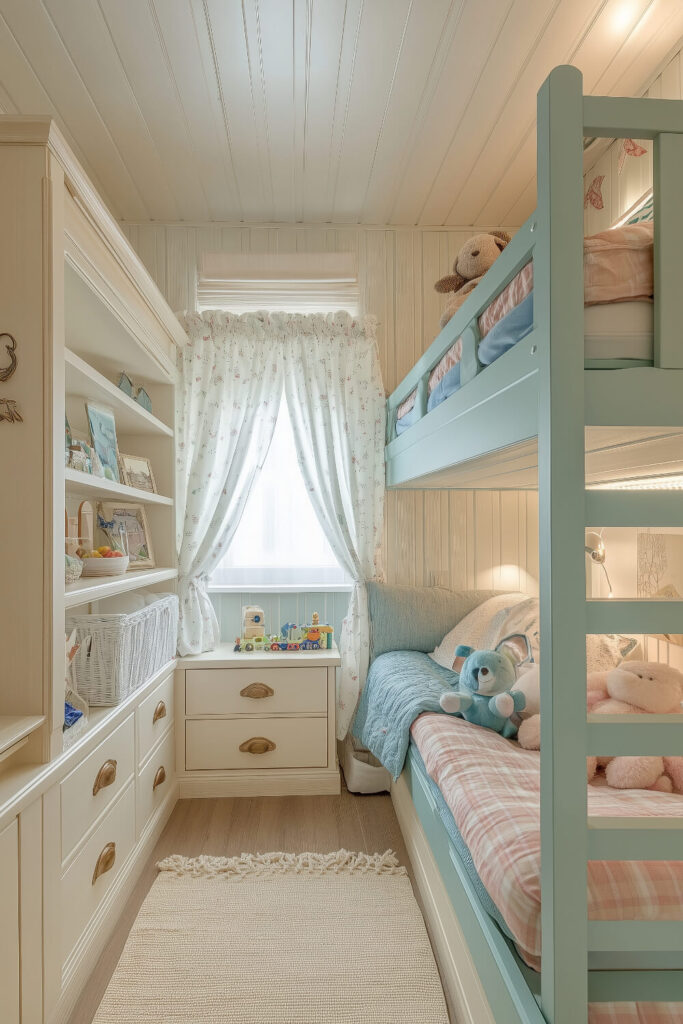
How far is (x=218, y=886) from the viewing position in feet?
6.80

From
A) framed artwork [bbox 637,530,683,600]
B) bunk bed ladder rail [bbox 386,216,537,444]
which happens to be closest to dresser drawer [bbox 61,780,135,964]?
bunk bed ladder rail [bbox 386,216,537,444]

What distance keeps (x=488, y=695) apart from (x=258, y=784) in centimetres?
137

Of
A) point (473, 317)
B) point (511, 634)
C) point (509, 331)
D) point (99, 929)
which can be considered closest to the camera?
point (509, 331)

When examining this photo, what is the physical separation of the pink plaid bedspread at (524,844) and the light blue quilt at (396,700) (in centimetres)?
35

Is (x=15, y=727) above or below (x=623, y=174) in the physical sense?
below

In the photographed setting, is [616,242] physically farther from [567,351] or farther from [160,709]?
A: [160,709]

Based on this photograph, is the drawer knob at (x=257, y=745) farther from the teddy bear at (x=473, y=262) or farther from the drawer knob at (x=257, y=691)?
the teddy bear at (x=473, y=262)

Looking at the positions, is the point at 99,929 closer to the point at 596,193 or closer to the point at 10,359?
the point at 10,359

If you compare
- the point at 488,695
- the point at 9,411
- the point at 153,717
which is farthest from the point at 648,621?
the point at 153,717

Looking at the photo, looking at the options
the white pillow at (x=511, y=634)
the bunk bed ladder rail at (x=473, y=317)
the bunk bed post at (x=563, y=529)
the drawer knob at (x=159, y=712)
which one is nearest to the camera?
the bunk bed post at (x=563, y=529)

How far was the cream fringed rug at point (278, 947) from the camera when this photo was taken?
1.53 metres

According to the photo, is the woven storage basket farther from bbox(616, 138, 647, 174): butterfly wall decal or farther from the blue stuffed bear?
bbox(616, 138, 647, 174): butterfly wall decal

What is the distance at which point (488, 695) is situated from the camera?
1938mm

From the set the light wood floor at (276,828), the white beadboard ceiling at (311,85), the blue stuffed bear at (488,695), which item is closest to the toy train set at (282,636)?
the light wood floor at (276,828)
